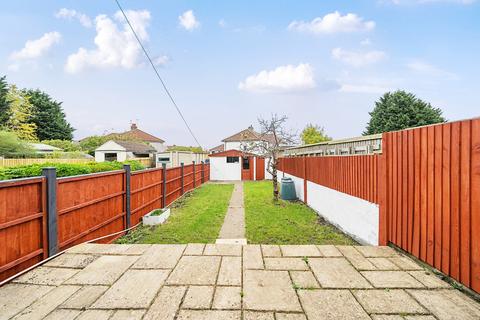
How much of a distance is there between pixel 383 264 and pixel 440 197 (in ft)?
3.14

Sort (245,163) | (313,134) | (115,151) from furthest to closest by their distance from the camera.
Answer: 1. (313,134)
2. (115,151)
3. (245,163)

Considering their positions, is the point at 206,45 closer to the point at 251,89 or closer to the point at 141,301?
the point at 251,89

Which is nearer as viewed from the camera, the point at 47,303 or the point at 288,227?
the point at 47,303

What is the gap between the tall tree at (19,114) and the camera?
2823 cm

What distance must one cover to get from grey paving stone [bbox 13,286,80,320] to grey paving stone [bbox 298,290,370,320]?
201 centimetres

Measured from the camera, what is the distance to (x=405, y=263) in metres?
2.86

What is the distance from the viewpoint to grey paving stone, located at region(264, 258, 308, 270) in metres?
2.78

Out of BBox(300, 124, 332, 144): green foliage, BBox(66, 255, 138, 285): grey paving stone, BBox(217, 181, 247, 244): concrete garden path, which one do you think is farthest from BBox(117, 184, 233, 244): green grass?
BBox(300, 124, 332, 144): green foliage

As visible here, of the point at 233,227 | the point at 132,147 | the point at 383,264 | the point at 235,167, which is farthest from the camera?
the point at 132,147

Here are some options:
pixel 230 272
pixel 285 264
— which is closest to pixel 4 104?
pixel 230 272

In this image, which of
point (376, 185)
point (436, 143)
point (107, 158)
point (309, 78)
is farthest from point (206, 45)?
point (107, 158)

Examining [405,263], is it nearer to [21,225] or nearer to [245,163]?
[21,225]

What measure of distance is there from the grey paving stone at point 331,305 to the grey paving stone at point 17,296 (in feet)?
7.40

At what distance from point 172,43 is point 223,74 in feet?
9.83
